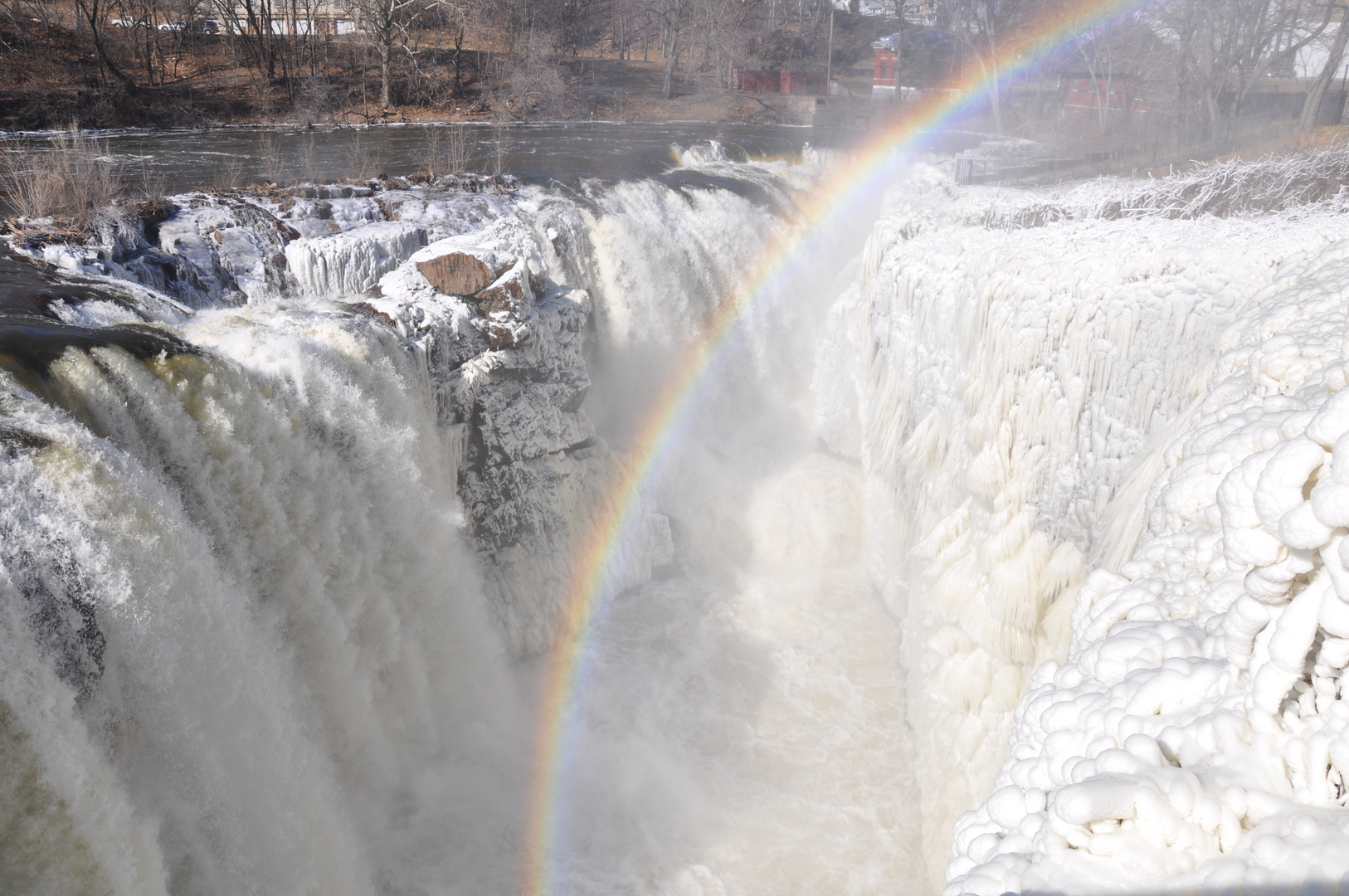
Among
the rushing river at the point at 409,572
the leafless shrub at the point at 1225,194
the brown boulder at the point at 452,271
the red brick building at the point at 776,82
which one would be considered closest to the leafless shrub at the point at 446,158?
the rushing river at the point at 409,572

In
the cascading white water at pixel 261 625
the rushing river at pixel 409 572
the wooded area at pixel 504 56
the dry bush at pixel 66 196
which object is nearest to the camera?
the cascading white water at pixel 261 625

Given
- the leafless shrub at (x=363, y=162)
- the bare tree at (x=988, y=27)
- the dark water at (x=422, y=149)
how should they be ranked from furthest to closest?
the bare tree at (x=988, y=27) → the dark water at (x=422, y=149) → the leafless shrub at (x=363, y=162)

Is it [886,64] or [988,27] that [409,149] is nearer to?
[988,27]

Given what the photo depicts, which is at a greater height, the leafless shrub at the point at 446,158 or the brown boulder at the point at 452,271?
the leafless shrub at the point at 446,158

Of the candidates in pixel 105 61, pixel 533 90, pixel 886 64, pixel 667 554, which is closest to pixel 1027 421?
pixel 667 554

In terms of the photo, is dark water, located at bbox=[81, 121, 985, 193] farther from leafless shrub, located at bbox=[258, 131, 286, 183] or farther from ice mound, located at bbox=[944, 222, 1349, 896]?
ice mound, located at bbox=[944, 222, 1349, 896]

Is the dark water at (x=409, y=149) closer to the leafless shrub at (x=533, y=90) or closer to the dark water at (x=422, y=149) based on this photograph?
the dark water at (x=422, y=149)
